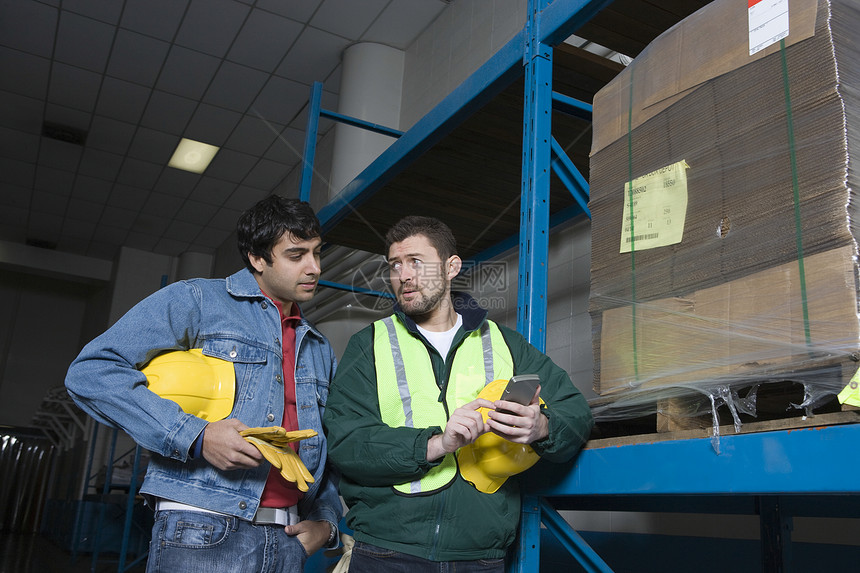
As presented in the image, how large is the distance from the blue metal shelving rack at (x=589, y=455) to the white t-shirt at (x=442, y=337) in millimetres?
280

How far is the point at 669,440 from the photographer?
1.66 m

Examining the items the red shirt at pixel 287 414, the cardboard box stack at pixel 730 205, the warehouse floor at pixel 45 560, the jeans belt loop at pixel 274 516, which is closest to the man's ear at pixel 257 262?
the red shirt at pixel 287 414

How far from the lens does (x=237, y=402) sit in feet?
6.25

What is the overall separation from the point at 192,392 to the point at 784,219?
148 cm

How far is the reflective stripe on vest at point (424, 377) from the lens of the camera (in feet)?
6.26

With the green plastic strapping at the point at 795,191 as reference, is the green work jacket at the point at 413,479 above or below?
below

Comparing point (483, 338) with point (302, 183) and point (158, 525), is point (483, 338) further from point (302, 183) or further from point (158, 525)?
point (302, 183)

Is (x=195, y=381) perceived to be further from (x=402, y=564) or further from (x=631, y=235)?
(x=631, y=235)

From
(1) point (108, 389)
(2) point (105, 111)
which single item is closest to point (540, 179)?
(1) point (108, 389)

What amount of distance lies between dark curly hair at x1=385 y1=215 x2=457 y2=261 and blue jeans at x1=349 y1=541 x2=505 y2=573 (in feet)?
3.06

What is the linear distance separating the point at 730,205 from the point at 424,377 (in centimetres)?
95

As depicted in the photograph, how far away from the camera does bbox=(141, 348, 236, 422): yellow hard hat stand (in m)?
1.80

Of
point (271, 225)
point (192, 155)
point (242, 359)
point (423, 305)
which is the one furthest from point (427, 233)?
point (192, 155)

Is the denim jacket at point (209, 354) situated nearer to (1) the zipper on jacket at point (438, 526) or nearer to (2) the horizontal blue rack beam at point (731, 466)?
(1) the zipper on jacket at point (438, 526)
